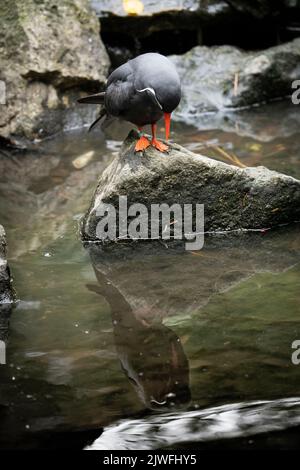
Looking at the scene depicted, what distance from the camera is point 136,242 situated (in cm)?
479

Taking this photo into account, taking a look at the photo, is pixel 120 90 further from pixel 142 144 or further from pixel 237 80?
pixel 237 80

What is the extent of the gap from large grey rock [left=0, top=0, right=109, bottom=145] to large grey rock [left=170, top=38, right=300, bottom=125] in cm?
108

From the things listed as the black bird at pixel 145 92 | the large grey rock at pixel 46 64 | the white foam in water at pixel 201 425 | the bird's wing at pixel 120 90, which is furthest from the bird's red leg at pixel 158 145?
the large grey rock at pixel 46 64

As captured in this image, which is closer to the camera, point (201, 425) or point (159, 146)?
point (201, 425)

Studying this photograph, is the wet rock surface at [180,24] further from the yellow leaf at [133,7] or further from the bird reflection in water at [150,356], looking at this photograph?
the bird reflection in water at [150,356]

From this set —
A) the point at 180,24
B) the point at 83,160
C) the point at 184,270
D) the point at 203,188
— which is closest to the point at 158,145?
the point at 203,188

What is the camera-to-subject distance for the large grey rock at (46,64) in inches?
290

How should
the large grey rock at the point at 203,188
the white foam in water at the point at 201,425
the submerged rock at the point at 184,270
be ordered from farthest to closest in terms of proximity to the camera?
the large grey rock at the point at 203,188 < the submerged rock at the point at 184,270 < the white foam in water at the point at 201,425

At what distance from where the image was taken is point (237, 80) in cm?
833

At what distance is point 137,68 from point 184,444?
98.3 inches

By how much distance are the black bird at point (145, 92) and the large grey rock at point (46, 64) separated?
107 inches

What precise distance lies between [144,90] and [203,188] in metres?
0.87

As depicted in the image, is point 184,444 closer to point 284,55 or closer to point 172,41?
point 284,55

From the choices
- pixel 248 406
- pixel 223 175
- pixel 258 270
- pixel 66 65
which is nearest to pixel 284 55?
pixel 66 65
